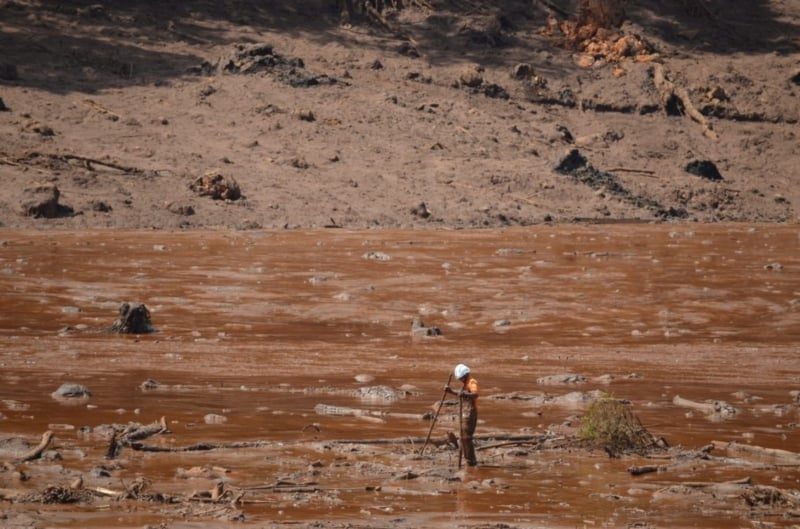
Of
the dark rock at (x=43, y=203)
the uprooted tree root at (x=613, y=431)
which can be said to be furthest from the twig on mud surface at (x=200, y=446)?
the dark rock at (x=43, y=203)

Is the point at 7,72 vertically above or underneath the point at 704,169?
above

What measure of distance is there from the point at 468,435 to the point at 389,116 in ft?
64.8

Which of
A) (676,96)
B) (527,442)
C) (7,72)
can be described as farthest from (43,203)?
(676,96)

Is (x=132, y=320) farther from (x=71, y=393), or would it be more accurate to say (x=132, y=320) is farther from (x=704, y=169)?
(x=704, y=169)

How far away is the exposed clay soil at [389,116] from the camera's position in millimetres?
23203

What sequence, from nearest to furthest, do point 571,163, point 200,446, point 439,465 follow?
point 439,465 → point 200,446 → point 571,163

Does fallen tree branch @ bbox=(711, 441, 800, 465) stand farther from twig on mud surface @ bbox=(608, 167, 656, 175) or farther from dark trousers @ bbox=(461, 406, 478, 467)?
twig on mud surface @ bbox=(608, 167, 656, 175)

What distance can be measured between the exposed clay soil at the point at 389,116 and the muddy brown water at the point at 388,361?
2064 mm

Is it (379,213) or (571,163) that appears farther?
(571,163)

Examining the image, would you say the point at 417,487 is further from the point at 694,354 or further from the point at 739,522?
the point at 694,354

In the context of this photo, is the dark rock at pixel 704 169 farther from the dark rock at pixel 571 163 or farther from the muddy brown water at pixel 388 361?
the muddy brown water at pixel 388 361

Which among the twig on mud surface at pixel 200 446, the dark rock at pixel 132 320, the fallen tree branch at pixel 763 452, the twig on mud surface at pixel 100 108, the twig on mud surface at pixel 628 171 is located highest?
the twig on mud surface at pixel 100 108

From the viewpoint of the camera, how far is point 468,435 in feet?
27.1

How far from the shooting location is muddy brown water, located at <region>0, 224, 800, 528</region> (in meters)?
7.61
